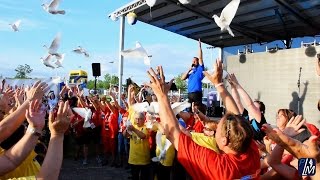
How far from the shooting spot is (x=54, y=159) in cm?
213

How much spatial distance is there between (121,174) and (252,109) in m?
5.43

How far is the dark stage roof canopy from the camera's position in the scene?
11158mm

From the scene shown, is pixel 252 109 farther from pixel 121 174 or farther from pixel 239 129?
pixel 121 174

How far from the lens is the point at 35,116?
7.56 feet

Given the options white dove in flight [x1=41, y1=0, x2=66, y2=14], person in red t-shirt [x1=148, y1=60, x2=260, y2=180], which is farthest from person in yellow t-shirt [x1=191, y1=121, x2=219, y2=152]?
white dove in flight [x1=41, y1=0, x2=66, y2=14]

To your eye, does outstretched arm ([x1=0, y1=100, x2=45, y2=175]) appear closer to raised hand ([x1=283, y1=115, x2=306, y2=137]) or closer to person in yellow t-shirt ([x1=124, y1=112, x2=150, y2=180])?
raised hand ([x1=283, y1=115, x2=306, y2=137])

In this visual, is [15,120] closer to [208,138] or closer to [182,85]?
[208,138]

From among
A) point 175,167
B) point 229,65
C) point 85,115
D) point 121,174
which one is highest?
point 229,65

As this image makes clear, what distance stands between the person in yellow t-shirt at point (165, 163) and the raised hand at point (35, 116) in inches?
122

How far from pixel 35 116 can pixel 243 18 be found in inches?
448

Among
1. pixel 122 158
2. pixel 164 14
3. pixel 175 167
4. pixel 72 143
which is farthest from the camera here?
pixel 164 14

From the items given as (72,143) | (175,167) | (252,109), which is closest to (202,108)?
(175,167)

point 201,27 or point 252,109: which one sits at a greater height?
point 201,27
